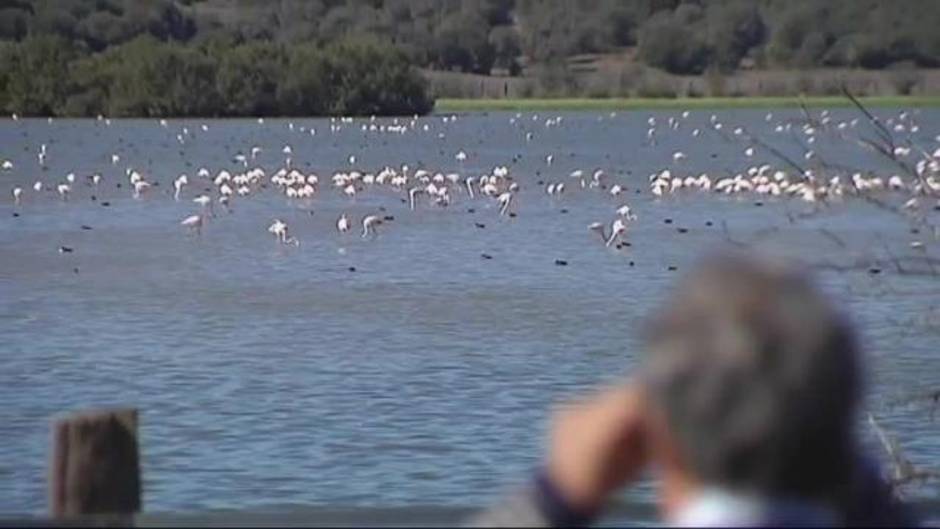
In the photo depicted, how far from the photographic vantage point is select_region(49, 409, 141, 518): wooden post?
A: 16.5 feet

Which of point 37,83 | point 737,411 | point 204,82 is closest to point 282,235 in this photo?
point 737,411

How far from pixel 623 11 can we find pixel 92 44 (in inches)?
934

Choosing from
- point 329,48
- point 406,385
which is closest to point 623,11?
point 329,48

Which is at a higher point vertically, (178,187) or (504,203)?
(504,203)

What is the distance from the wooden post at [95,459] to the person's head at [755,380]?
114 inches

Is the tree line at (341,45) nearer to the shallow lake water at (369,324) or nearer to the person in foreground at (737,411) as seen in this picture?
the shallow lake water at (369,324)

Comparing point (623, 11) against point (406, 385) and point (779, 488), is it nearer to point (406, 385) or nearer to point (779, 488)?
point (406, 385)

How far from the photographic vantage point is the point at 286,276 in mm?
23078

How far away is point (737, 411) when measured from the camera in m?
2.21

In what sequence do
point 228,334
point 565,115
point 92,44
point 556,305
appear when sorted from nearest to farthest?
point 228,334, point 556,305, point 565,115, point 92,44

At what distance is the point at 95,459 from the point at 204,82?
273 ft

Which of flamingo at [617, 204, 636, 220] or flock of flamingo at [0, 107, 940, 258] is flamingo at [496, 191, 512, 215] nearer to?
flock of flamingo at [0, 107, 940, 258]

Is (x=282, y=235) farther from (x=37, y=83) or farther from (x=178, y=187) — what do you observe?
(x=37, y=83)

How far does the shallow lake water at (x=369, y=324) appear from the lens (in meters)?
12.0
